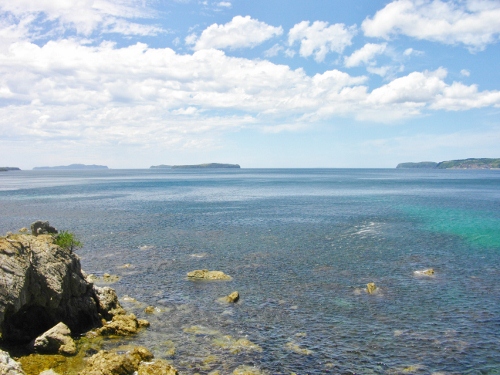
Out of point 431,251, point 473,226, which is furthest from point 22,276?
point 473,226

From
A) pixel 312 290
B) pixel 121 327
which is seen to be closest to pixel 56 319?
pixel 121 327

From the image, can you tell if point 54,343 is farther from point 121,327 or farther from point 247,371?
point 247,371

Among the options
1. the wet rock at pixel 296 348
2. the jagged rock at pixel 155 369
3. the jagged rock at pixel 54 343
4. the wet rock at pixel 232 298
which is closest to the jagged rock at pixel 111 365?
the jagged rock at pixel 155 369

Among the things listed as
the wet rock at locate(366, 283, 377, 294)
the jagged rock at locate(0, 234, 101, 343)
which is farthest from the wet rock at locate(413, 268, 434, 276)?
the jagged rock at locate(0, 234, 101, 343)

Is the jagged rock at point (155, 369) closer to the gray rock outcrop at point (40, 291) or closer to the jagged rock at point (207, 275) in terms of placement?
the gray rock outcrop at point (40, 291)

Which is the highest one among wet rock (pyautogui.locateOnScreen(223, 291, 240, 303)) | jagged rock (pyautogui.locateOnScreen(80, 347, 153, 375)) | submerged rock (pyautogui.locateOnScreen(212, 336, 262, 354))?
jagged rock (pyautogui.locateOnScreen(80, 347, 153, 375))

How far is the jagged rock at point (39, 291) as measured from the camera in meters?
26.6

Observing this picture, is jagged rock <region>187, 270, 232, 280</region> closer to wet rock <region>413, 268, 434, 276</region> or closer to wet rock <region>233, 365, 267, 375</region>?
wet rock <region>233, 365, 267, 375</region>

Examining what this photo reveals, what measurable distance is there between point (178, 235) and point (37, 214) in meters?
50.2

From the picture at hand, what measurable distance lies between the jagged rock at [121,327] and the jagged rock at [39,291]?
181cm

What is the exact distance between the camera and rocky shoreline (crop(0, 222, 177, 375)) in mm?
24984

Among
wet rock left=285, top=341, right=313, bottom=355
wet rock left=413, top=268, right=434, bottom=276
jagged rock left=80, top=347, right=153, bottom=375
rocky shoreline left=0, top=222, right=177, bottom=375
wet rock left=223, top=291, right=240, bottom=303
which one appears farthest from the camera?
wet rock left=413, top=268, right=434, bottom=276

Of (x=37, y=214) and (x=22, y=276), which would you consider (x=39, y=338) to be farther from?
(x=37, y=214)

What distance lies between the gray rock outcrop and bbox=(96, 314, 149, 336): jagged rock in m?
1.80
